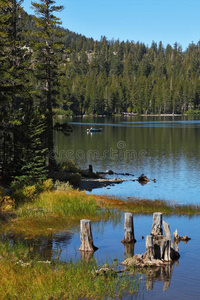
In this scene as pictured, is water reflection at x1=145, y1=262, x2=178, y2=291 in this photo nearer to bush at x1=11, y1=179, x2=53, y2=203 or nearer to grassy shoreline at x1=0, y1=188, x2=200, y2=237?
grassy shoreline at x1=0, y1=188, x2=200, y2=237

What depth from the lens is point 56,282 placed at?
11070 mm

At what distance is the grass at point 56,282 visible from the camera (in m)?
10.5

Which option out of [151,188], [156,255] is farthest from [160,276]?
[151,188]

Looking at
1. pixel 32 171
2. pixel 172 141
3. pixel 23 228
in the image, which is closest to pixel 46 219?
pixel 23 228

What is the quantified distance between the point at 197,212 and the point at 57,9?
2335 centimetres

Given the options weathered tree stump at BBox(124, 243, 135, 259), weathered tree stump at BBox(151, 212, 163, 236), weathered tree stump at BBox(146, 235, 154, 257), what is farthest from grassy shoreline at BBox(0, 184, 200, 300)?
weathered tree stump at BBox(151, 212, 163, 236)

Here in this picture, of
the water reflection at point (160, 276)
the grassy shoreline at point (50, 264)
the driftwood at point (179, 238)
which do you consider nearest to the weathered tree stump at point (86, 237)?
the grassy shoreline at point (50, 264)

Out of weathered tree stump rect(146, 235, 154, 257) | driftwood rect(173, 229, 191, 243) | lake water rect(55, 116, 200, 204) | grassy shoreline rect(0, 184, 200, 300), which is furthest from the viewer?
lake water rect(55, 116, 200, 204)

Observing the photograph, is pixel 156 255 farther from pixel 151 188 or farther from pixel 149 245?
pixel 151 188

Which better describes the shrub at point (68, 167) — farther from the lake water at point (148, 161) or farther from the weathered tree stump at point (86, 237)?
the weathered tree stump at point (86, 237)

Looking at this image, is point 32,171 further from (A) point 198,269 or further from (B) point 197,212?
(A) point 198,269

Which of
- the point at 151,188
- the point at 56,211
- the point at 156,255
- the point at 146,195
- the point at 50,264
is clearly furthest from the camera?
the point at 151,188

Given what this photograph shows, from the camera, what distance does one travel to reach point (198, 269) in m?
13.6

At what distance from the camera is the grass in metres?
10.5
